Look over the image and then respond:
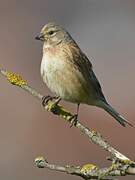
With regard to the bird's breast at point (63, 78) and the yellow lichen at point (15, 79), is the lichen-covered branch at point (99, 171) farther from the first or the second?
the bird's breast at point (63, 78)

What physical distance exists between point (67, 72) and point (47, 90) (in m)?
8.81

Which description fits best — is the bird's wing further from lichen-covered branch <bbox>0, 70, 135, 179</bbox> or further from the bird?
lichen-covered branch <bbox>0, 70, 135, 179</bbox>

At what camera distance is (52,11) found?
28.1 metres

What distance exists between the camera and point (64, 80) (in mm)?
8430

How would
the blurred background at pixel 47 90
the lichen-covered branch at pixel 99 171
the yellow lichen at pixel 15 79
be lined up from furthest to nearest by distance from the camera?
the blurred background at pixel 47 90 < the yellow lichen at pixel 15 79 < the lichen-covered branch at pixel 99 171

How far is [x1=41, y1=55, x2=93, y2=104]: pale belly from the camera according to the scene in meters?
8.30

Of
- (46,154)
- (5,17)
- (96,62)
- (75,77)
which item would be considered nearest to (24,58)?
(96,62)

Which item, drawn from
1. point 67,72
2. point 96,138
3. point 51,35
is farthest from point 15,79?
point 51,35

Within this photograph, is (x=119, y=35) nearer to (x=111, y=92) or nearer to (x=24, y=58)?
(x=24, y=58)

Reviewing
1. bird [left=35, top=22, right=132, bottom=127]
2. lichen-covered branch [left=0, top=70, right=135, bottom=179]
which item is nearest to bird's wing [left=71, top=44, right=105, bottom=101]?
bird [left=35, top=22, right=132, bottom=127]

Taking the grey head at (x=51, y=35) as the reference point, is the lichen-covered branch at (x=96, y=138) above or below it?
below

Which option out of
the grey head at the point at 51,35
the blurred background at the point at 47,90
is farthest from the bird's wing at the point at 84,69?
the blurred background at the point at 47,90

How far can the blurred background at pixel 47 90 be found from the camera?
1449 centimetres

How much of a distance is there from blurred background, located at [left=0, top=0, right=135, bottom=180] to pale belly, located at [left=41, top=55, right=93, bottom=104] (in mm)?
3478
